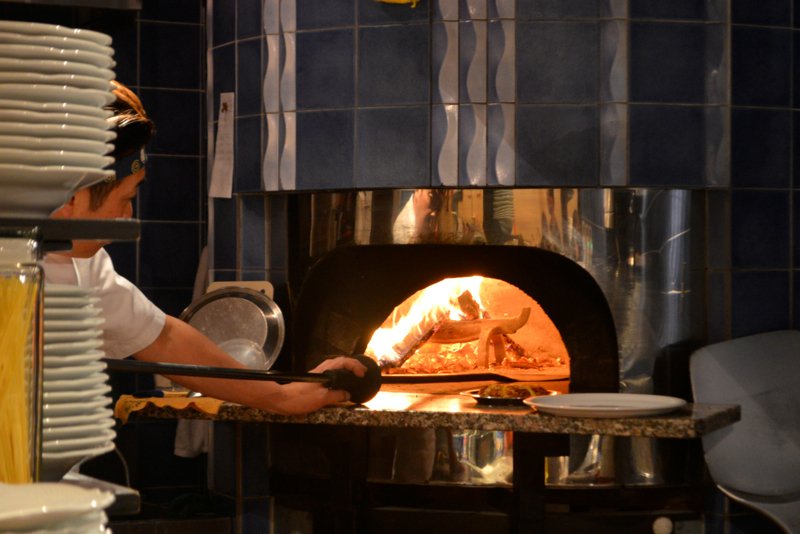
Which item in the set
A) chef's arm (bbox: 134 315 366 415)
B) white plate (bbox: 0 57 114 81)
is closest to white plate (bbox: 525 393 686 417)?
chef's arm (bbox: 134 315 366 415)

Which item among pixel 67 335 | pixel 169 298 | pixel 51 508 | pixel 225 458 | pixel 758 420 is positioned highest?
pixel 67 335

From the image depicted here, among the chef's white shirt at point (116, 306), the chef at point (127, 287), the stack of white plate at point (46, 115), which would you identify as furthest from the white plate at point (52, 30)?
the chef's white shirt at point (116, 306)

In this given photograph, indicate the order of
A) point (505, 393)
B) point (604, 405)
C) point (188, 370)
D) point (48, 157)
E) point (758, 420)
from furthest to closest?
point (758, 420) < point (505, 393) < point (604, 405) < point (188, 370) < point (48, 157)

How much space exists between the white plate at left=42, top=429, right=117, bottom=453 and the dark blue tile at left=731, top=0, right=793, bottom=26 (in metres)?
3.14

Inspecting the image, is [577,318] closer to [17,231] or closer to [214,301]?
[214,301]

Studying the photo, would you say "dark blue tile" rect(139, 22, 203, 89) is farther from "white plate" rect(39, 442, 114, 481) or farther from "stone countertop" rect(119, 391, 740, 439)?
"white plate" rect(39, 442, 114, 481)

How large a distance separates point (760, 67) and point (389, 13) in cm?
115

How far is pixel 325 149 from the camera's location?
13.5 feet

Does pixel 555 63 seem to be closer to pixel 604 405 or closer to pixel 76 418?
pixel 604 405

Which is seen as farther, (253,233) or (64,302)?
(253,233)

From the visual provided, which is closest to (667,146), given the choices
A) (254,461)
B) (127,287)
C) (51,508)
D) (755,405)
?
(755,405)

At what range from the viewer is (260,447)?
169 inches

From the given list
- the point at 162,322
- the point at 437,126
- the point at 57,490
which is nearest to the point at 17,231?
the point at 57,490

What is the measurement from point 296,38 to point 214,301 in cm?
87
